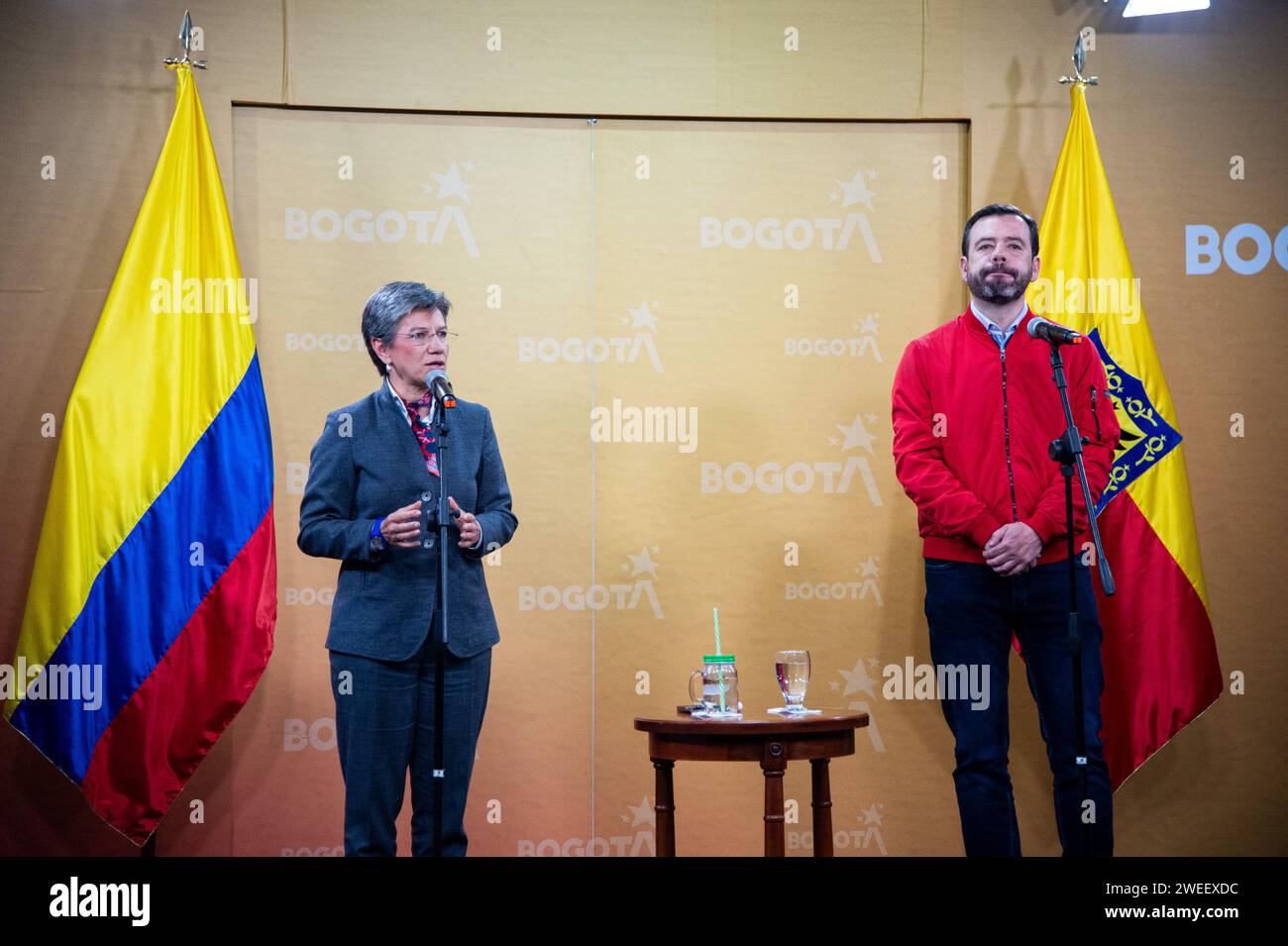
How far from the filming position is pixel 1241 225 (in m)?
4.48

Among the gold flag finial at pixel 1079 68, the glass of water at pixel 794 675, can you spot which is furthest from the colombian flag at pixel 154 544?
the gold flag finial at pixel 1079 68

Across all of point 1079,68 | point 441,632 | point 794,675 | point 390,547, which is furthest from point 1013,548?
point 1079,68

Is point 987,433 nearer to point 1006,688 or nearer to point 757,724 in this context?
point 1006,688

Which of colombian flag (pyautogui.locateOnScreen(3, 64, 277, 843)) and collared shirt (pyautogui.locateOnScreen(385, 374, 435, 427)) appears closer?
collared shirt (pyautogui.locateOnScreen(385, 374, 435, 427))

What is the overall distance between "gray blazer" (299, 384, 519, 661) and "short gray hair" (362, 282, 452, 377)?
0.48 ft

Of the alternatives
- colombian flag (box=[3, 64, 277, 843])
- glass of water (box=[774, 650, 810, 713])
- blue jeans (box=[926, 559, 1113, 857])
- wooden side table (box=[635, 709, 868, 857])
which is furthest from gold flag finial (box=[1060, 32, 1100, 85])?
colombian flag (box=[3, 64, 277, 843])

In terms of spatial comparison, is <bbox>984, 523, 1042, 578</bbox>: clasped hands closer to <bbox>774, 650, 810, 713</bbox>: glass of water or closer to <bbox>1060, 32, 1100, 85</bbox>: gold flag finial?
<bbox>774, 650, 810, 713</bbox>: glass of water

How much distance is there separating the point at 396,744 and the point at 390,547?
487 millimetres

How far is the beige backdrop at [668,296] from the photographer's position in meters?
4.25

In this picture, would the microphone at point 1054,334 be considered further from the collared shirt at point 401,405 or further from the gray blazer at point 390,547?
the collared shirt at point 401,405

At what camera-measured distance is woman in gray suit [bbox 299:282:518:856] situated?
3.05 meters

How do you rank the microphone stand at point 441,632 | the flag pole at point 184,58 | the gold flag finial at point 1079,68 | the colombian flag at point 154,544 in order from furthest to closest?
the gold flag finial at point 1079,68 → the flag pole at point 184,58 → the colombian flag at point 154,544 → the microphone stand at point 441,632
